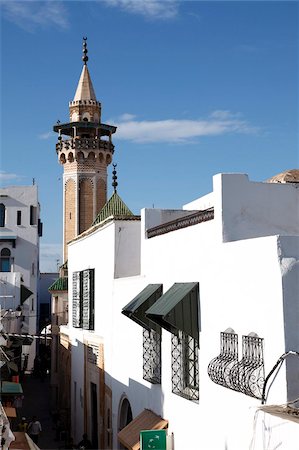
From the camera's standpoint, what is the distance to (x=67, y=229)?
4366 centimetres

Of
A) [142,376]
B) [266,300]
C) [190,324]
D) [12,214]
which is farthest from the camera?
[12,214]

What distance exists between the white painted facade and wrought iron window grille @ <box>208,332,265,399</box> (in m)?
0.17

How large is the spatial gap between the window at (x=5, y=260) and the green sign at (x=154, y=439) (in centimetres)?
2825

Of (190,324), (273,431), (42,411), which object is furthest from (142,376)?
(42,411)

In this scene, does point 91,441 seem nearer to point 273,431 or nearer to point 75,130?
point 273,431

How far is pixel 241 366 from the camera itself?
8.81 metres

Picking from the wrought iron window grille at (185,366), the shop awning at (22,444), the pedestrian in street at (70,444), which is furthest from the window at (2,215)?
the wrought iron window grille at (185,366)

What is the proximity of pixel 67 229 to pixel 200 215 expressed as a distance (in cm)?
3304

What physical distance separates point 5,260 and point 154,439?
28710 mm

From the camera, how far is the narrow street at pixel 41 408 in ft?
73.3

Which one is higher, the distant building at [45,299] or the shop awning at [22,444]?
the distant building at [45,299]

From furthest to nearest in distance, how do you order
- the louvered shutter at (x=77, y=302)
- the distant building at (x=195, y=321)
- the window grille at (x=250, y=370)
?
the louvered shutter at (x=77, y=302) → the window grille at (x=250, y=370) → the distant building at (x=195, y=321)

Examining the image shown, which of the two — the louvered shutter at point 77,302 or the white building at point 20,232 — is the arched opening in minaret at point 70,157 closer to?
the white building at point 20,232

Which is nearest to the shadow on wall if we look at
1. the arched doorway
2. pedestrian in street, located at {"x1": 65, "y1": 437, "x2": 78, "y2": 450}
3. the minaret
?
the arched doorway
